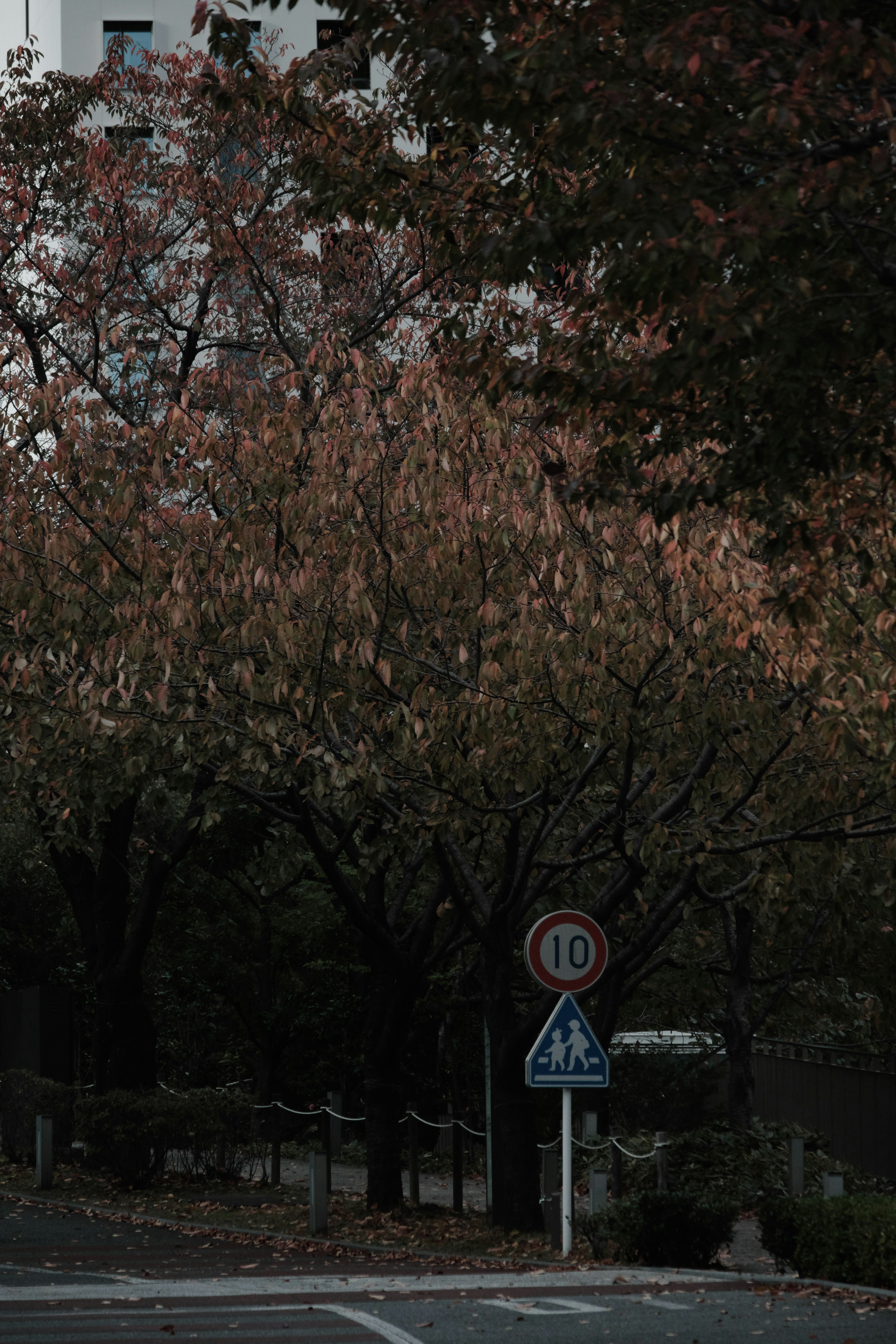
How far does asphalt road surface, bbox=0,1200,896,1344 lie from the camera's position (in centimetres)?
784

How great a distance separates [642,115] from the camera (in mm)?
6527

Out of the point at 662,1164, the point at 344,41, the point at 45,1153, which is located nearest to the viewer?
the point at 344,41

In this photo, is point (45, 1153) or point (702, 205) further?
point (45, 1153)

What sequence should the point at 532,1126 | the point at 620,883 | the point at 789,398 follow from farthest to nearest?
the point at 532,1126, the point at 620,883, the point at 789,398

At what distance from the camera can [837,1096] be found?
21328mm

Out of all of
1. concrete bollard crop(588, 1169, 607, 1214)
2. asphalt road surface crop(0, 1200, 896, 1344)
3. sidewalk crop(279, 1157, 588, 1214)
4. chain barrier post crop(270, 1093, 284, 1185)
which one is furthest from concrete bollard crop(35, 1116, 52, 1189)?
concrete bollard crop(588, 1169, 607, 1214)

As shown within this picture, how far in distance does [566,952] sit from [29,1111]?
10.9 m

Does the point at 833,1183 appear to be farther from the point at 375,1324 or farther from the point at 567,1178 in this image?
the point at 375,1324

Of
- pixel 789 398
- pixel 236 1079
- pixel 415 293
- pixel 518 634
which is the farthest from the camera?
pixel 236 1079

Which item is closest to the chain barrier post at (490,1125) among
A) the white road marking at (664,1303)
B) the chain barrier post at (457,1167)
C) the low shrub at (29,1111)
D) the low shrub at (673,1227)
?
the chain barrier post at (457,1167)

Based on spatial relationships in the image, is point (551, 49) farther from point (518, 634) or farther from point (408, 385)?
point (408, 385)

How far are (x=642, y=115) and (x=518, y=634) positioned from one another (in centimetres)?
479

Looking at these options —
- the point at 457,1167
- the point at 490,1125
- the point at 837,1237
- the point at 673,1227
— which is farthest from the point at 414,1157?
the point at 837,1237

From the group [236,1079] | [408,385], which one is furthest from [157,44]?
[408,385]
